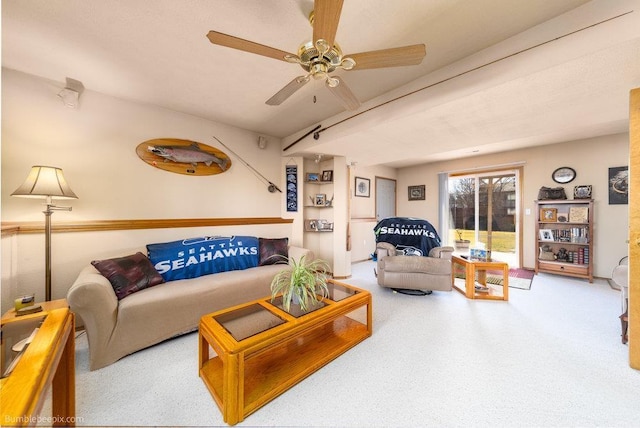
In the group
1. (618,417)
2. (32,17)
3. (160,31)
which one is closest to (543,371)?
(618,417)

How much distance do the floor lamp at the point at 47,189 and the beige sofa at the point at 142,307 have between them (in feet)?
1.08

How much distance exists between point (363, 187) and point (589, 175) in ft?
12.1

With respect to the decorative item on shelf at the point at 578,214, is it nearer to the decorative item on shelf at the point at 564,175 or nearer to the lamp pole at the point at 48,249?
the decorative item on shelf at the point at 564,175

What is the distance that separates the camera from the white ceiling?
4.76ft

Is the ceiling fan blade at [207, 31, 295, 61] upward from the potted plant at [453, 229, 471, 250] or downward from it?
upward

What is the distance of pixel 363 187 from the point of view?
5.23 meters

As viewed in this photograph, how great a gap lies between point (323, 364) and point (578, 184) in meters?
5.00

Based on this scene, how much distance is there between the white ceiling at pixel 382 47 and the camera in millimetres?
1450

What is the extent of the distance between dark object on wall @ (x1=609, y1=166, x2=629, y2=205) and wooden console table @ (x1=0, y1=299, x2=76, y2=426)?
20.1ft

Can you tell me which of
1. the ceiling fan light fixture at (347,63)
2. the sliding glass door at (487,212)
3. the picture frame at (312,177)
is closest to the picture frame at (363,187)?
the picture frame at (312,177)

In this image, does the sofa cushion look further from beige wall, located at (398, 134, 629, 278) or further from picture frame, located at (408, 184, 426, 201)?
beige wall, located at (398, 134, 629, 278)

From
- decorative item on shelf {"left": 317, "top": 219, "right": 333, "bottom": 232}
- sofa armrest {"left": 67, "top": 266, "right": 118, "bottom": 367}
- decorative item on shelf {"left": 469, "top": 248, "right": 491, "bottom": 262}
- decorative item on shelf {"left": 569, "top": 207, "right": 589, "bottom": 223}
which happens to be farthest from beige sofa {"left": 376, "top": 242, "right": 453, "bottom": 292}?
sofa armrest {"left": 67, "top": 266, "right": 118, "bottom": 367}

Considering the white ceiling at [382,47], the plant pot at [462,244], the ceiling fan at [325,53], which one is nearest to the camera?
the ceiling fan at [325,53]

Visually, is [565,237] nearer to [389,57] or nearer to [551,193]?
[551,193]
